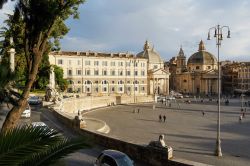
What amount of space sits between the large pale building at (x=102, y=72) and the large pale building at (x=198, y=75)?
1985 inches

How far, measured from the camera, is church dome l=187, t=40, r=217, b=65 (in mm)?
167750

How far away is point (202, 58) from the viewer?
552 feet

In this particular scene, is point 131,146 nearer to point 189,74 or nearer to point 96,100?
point 96,100

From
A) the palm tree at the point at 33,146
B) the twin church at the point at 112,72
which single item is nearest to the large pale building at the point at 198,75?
the twin church at the point at 112,72

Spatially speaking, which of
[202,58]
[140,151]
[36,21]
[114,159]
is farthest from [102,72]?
[114,159]

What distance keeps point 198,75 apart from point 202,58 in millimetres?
11321

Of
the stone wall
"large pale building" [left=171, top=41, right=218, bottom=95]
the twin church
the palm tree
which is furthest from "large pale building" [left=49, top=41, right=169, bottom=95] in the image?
the palm tree

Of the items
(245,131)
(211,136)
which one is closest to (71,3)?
(211,136)

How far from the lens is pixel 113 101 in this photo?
93.9 m

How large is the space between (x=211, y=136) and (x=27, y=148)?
34737 mm

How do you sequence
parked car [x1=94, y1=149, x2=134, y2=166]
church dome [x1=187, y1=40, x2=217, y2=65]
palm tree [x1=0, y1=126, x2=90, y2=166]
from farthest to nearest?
church dome [x1=187, y1=40, x2=217, y2=65] → parked car [x1=94, y1=149, x2=134, y2=166] → palm tree [x1=0, y1=126, x2=90, y2=166]

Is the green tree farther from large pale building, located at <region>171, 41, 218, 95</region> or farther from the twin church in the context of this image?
large pale building, located at <region>171, 41, 218, 95</region>

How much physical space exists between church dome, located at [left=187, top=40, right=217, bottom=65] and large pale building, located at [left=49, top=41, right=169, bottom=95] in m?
57.0

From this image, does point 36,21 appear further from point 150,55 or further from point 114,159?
point 150,55
